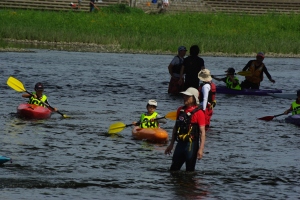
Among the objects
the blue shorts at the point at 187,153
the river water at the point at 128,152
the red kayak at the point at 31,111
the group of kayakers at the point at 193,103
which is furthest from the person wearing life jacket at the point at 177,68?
the blue shorts at the point at 187,153

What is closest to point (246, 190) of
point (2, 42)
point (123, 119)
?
point (123, 119)

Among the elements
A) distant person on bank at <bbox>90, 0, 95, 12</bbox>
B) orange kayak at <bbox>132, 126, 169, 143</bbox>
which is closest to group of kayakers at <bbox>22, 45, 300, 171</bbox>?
orange kayak at <bbox>132, 126, 169, 143</bbox>

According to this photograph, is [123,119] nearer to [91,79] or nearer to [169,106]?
[169,106]

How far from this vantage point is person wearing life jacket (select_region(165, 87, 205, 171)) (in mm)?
13500

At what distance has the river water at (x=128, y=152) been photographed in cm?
1403

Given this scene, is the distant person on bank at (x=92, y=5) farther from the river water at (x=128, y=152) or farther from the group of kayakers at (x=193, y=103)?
the group of kayakers at (x=193, y=103)

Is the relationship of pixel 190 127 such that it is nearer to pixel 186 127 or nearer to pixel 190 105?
pixel 186 127

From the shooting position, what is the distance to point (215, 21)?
5962cm

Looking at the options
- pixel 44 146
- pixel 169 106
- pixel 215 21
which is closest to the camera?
pixel 44 146

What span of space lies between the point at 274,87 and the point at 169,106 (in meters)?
9.73

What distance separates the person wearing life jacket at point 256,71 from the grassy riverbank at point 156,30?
777 inches

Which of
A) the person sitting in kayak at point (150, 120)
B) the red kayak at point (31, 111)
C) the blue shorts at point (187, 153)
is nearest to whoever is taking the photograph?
the blue shorts at point (187, 153)

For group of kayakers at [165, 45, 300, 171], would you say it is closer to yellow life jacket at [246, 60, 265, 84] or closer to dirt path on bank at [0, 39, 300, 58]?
yellow life jacket at [246, 60, 265, 84]

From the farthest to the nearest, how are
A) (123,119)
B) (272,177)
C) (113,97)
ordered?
(113,97) → (123,119) → (272,177)
